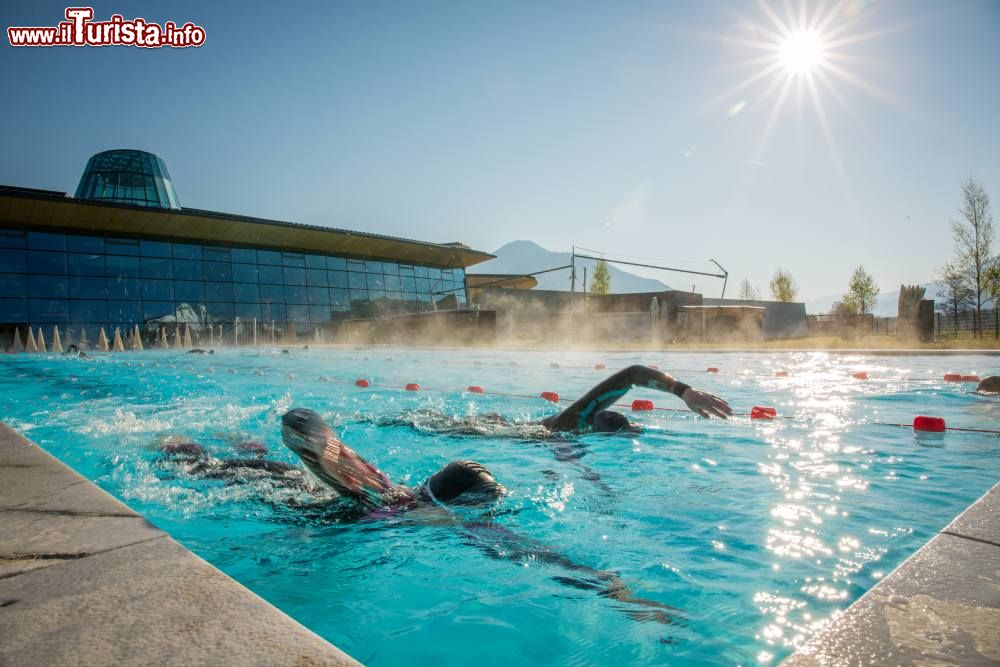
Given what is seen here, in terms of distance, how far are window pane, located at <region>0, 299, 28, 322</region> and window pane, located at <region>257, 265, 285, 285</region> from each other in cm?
886

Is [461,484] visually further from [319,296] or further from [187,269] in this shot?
[319,296]

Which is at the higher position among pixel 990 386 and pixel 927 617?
pixel 927 617

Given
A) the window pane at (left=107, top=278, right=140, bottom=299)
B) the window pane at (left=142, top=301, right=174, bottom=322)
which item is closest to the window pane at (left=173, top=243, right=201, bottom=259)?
the window pane at (left=107, top=278, right=140, bottom=299)

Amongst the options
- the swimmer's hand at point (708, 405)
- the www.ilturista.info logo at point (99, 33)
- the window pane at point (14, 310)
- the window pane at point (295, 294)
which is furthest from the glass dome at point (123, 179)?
the swimmer's hand at point (708, 405)

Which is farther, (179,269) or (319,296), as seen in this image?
(319,296)

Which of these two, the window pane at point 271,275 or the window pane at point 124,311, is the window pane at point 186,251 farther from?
the window pane at point 124,311

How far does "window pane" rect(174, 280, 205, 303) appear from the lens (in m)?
23.8

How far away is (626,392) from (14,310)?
24.3m

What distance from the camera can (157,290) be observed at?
23281 mm

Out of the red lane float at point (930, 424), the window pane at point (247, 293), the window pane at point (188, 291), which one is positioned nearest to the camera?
the red lane float at point (930, 424)

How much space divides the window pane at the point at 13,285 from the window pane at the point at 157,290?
3777mm

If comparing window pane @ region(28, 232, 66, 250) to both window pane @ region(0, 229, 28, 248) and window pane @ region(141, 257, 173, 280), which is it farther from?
window pane @ region(141, 257, 173, 280)

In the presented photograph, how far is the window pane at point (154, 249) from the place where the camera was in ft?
77.3

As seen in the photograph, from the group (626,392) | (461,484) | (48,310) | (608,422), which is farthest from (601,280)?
(461,484)
